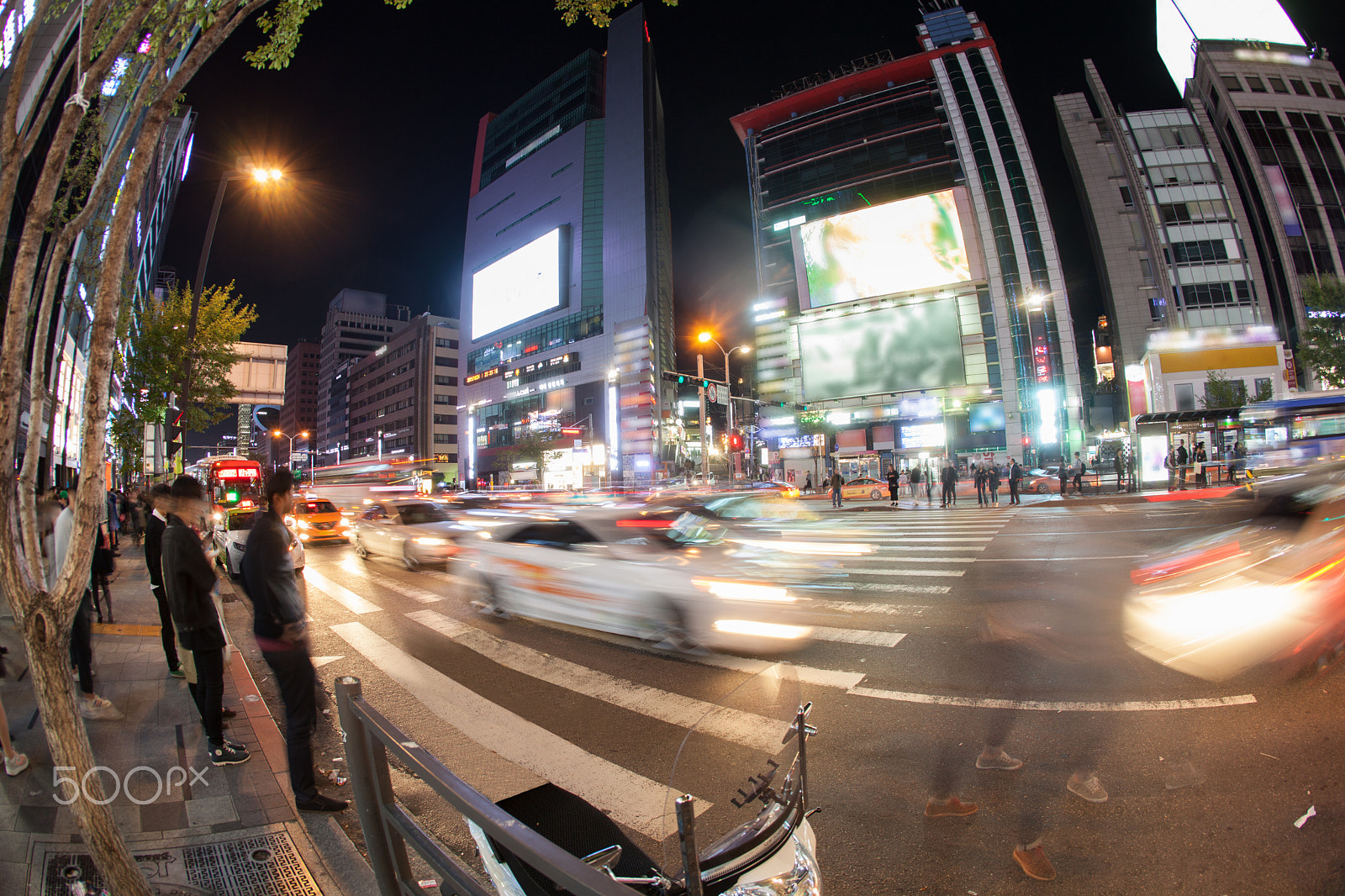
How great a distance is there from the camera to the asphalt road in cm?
278

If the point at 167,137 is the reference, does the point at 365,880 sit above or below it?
below

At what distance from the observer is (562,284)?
→ 8038 centimetres

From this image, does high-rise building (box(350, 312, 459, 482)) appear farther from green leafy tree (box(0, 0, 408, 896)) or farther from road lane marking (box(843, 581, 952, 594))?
green leafy tree (box(0, 0, 408, 896))

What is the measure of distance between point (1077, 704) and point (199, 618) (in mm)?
6826

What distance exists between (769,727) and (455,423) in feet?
332

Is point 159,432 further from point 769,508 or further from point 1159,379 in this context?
point 1159,379

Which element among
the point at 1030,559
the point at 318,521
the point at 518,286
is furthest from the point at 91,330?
the point at 518,286

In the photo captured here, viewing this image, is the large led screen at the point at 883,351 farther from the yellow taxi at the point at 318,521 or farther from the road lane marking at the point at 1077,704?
the road lane marking at the point at 1077,704

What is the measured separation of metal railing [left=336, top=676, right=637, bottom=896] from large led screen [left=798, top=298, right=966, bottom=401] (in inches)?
2007

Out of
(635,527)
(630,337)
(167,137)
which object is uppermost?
(167,137)

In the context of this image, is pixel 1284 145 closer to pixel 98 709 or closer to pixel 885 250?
pixel 885 250

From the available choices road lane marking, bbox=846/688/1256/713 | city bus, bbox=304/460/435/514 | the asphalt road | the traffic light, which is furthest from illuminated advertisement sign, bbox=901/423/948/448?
the traffic light

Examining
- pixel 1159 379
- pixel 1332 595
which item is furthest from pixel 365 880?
pixel 1159 379

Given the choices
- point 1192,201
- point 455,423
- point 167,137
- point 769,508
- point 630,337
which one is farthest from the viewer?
point 455,423
